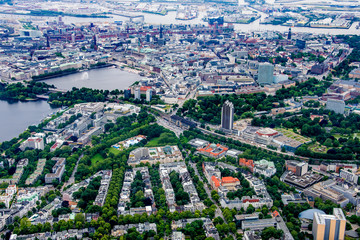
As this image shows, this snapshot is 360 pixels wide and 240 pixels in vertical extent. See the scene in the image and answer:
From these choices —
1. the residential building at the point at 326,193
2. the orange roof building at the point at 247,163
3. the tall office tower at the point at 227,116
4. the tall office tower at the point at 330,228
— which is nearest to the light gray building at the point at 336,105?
the tall office tower at the point at 227,116

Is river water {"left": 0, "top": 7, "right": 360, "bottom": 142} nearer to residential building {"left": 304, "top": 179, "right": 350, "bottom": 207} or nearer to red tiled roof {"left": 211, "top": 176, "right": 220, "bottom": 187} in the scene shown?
red tiled roof {"left": 211, "top": 176, "right": 220, "bottom": 187}

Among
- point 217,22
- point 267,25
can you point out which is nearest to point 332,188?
point 217,22

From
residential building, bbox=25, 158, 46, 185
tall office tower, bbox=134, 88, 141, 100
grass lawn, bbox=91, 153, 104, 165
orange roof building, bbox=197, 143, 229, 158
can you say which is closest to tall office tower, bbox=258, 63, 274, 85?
tall office tower, bbox=134, 88, 141, 100


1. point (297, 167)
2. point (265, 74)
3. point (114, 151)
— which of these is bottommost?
point (114, 151)

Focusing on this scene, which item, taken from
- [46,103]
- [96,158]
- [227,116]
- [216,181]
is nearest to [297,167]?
[216,181]

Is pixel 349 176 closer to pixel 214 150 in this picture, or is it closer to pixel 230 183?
pixel 230 183

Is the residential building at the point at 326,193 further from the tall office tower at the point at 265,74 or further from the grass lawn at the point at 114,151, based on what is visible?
the tall office tower at the point at 265,74
